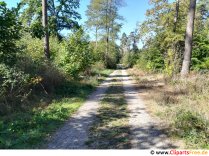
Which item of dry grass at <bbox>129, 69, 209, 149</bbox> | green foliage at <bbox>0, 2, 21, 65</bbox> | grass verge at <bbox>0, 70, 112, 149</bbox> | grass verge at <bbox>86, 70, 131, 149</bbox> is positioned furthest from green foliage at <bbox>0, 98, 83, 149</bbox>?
dry grass at <bbox>129, 69, 209, 149</bbox>

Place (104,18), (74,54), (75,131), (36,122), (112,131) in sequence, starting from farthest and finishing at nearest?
(104,18) < (74,54) < (36,122) < (75,131) < (112,131)

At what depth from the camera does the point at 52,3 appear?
31844 millimetres

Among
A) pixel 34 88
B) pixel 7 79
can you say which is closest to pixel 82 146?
pixel 7 79

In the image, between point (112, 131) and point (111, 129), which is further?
point (111, 129)

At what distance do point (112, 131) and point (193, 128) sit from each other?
2.06m

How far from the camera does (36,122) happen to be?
803 centimetres

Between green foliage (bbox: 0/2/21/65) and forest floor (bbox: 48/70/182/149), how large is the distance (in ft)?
11.8

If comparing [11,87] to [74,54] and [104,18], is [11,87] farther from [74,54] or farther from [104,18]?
[104,18]

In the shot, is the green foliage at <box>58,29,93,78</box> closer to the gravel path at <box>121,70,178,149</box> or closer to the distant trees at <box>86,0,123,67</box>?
the gravel path at <box>121,70,178,149</box>

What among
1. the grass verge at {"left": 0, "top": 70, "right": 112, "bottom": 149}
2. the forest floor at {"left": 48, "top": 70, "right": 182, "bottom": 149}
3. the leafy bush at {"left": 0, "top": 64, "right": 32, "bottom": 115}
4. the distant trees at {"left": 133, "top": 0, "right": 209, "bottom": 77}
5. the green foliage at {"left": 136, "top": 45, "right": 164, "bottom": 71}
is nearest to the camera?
the forest floor at {"left": 48, "top": 70, "right": 182, "bottom": 149}

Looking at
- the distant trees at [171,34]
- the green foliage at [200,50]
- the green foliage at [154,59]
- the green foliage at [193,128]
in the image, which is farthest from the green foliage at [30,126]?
the green foliage at [154,59]

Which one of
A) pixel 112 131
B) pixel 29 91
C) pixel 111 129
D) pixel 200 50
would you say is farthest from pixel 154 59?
pixel 112 131

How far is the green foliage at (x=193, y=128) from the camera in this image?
6.07 meters

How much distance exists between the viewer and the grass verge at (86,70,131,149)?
6246 mm
